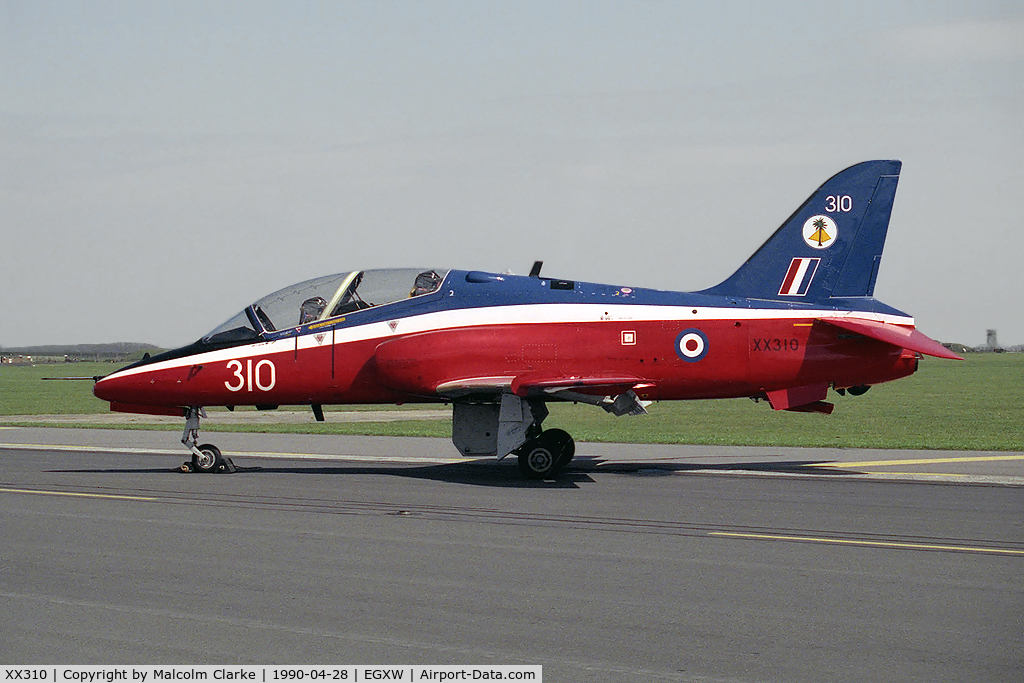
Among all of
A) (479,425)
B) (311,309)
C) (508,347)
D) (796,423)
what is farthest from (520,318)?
(796,423)

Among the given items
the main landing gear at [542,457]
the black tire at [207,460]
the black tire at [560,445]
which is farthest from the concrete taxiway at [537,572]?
the black tire at [207,460]

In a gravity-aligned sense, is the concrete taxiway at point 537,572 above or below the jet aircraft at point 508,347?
below

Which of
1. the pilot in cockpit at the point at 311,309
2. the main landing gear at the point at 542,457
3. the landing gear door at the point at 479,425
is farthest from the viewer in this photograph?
the pilot in cockpit at the point at 311,309

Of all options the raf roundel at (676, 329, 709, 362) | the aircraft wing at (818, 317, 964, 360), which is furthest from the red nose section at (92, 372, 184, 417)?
the aircraft wing at (818, 317, 964, 360)

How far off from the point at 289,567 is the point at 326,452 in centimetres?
1386

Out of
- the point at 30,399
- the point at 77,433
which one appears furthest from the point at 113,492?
the point at 30,399

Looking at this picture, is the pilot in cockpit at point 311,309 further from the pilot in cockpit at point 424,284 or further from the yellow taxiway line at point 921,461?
the yellow taxiway line at point 921,461

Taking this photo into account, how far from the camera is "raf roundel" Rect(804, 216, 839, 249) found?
19.7 m

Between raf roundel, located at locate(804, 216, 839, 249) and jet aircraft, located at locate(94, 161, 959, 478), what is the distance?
2.26ft

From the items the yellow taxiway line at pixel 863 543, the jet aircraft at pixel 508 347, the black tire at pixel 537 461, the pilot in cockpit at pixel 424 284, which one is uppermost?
the pilot in cockpit at pixel 424 284

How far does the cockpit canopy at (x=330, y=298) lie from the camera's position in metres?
18.9

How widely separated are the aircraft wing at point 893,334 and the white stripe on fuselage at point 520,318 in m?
0.55

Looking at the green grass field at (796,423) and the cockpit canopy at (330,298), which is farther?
the green grass field at (796,423)

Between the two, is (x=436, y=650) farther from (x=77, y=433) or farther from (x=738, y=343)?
(x=77, y=433)
